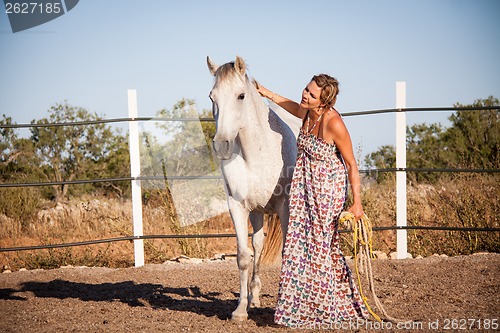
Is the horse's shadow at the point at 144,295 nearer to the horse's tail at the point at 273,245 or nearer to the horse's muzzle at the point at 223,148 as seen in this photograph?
the horse's tail at the point at 273,245

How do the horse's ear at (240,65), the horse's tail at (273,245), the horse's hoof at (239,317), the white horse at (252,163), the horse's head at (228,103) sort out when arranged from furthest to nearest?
the horse's tail at (273,245) → the horse's hoof at (239,317) → the white horse at (252,163) → the horse's ear at (240,65) → the horse's head at (228,103)

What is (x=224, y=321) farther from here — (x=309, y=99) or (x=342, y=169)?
(x=309, y=99)

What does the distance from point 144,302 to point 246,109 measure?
75.8 inches

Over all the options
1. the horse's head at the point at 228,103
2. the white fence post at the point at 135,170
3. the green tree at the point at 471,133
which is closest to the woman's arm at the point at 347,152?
the horse's head at the point at 228,103

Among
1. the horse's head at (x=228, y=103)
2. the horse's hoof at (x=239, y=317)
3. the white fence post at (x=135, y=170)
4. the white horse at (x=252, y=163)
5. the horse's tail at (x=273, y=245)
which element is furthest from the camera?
the white fence post at (x=135, y=170)

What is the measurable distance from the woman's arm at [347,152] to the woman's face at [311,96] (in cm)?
14

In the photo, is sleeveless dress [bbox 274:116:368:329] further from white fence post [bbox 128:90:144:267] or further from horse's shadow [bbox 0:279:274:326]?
white fence post [bbox 128:90:144:267]

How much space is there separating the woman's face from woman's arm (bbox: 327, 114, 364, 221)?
0.47 ft

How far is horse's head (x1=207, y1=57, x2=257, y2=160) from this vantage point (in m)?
3.05

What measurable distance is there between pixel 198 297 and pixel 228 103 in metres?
2.05

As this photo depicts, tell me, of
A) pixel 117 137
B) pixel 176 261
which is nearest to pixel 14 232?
pixel 176 261

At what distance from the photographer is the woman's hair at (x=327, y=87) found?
309 centimetres

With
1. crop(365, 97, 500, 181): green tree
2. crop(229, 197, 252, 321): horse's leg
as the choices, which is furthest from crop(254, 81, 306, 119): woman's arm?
crop(365, 97, 500, 181): green tree

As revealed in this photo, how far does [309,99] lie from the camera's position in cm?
313
